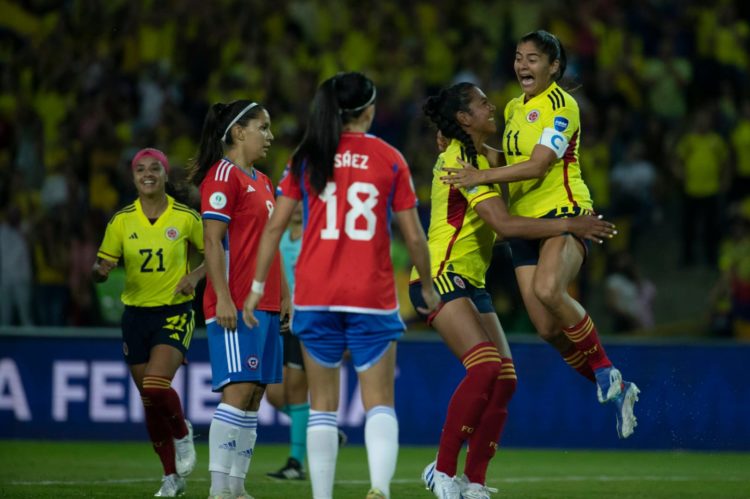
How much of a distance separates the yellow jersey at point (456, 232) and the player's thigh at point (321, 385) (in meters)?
1.51

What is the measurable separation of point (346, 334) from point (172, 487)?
110 inches

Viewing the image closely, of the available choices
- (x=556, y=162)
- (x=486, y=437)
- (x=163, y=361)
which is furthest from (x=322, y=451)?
(x=556, y=162)

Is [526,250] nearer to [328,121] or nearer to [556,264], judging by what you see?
[556,264]

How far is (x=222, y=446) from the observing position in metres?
8.81

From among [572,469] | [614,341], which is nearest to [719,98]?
[614,341]

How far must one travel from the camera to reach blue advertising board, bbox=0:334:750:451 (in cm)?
1447

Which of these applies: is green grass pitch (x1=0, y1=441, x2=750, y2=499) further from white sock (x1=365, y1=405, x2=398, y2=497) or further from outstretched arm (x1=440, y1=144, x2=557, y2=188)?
outstretched arm (x1=440, y1=144, x2=557, y2=188)

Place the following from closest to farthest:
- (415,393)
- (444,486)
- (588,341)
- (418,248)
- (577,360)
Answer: (418,248)
(444,486)
(588,341)
(577,360)
(415,393)

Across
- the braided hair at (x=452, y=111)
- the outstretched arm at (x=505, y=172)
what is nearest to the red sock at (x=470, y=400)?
the outstretched arm at (x=505, y=172)

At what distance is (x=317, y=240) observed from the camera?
25.3 ft

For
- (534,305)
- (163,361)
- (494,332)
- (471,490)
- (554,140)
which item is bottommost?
(471,490)

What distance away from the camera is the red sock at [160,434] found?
10.1 m

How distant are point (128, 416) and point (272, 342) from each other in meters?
5.96

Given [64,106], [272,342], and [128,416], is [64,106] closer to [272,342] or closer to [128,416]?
[128,416]
